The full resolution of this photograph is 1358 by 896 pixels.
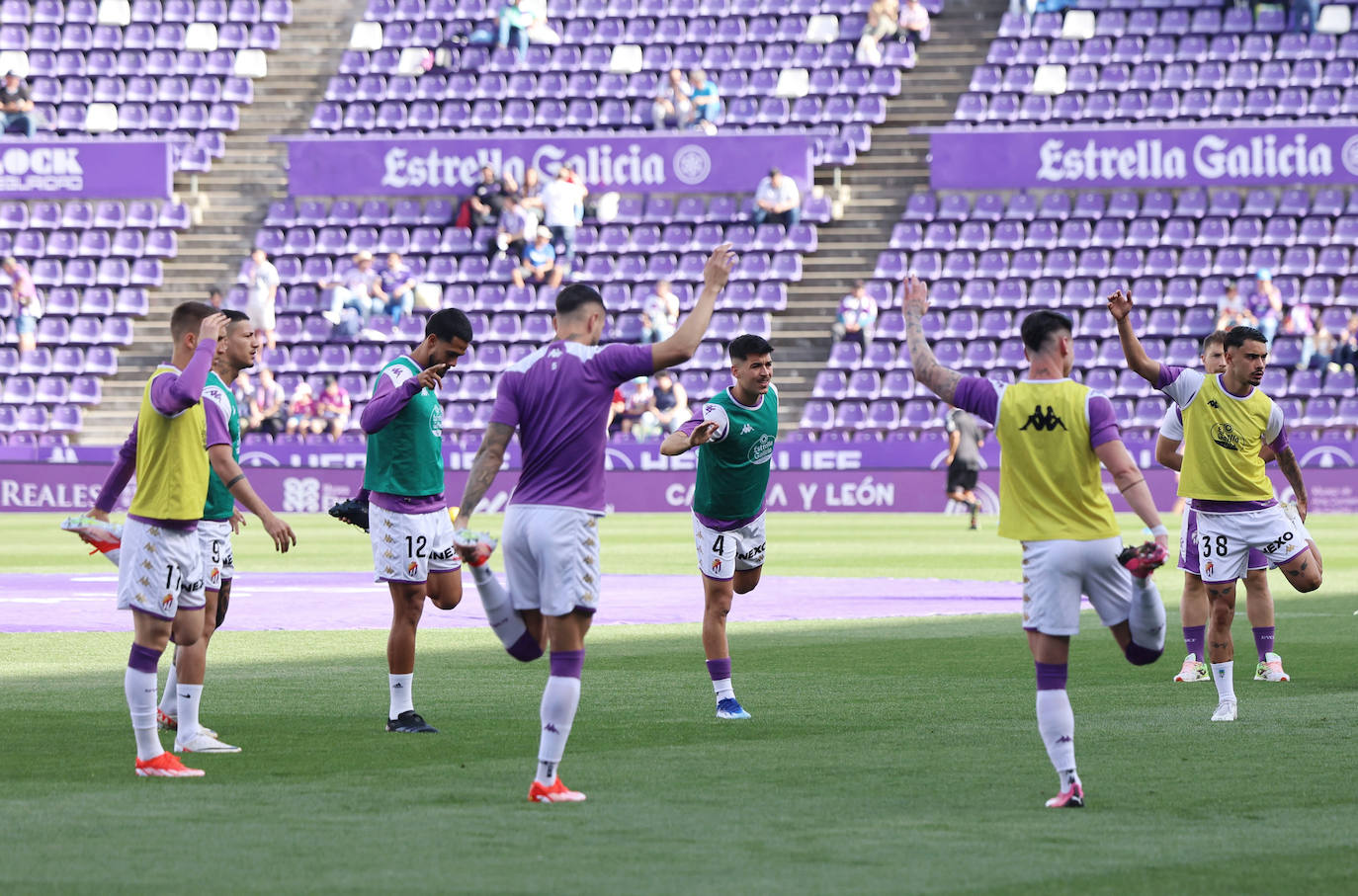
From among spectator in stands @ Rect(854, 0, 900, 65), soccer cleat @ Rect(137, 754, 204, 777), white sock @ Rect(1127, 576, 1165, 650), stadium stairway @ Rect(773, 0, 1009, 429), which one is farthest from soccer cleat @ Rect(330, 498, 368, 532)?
spectator in stands @ Rect(854, 0, 900, 65)

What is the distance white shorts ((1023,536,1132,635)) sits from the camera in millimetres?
8664

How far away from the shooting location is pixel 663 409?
3772 cm

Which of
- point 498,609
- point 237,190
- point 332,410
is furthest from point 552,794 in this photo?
point 237,190

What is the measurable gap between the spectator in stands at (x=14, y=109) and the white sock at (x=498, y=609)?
38256 millimetres

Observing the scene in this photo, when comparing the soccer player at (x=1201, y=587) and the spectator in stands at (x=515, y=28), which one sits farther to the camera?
the spectator in stands at (x=515, y=28)

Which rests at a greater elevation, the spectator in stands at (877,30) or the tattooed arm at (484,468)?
the spectator in stands at (877,30)

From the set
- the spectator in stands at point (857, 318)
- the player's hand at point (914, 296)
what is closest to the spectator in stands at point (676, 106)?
the spectator in stands at point (857, 318)

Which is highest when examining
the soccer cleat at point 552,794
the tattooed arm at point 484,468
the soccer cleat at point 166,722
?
the tattooed arm at point 484,468

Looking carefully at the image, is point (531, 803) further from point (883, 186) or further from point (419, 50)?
point (419, 50)

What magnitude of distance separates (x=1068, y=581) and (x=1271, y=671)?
5073 mm

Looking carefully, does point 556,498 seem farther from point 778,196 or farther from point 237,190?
point 237,190

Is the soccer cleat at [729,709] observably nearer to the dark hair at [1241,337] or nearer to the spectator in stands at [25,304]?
the dark hair at [1241,337]

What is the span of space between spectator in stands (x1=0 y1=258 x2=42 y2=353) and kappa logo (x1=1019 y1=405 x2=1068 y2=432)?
117 ft

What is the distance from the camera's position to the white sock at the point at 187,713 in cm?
1012
